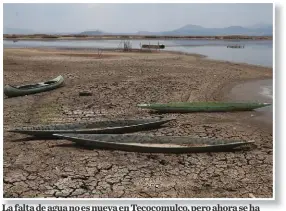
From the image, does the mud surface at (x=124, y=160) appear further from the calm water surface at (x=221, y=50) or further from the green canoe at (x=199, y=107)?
the calm water surface at (x=221, y=50)

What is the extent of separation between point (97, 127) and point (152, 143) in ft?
5.79

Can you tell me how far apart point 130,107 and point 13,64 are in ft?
34.7

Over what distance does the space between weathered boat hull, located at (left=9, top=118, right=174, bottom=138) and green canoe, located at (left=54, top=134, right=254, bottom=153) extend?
0.49m

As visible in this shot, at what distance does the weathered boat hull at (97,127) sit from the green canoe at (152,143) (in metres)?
0.49

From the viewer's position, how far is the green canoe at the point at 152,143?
7227 mm

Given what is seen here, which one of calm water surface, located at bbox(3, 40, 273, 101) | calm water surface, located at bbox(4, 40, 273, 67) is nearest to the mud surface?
calm water surface, located at bbox(3, 40, 273, 101)

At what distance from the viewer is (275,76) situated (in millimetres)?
6969

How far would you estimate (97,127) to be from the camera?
8.48m

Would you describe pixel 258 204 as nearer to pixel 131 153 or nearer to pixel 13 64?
pixel 131 153

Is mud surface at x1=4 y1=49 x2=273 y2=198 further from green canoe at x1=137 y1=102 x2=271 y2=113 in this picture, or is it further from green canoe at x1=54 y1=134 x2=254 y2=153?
green canoe at x1=137 y1=102 x2=271 y2=113

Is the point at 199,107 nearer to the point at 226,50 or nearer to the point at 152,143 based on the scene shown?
the point at 152,143

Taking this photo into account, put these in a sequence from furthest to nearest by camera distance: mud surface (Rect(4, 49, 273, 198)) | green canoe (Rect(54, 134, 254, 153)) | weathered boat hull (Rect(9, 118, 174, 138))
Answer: weathered boat hull (Rect(9, 118, 174, 138)), green canoe (Rect(54, 134, 254, 153)), mud surface (Rect(4, 49, 273, 198))

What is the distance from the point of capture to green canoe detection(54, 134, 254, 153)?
7227 millimetres

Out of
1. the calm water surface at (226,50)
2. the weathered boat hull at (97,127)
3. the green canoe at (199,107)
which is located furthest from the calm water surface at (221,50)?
the weathered boat hull at (97,127)
